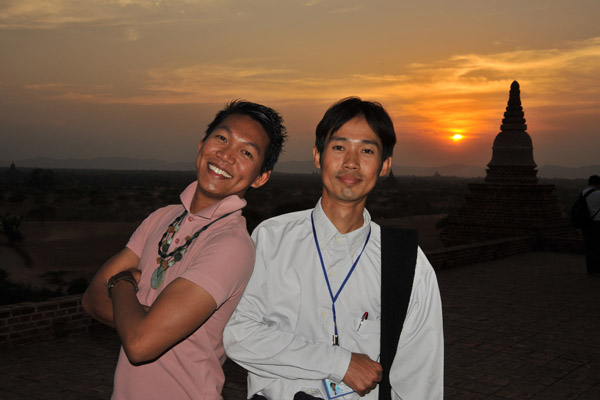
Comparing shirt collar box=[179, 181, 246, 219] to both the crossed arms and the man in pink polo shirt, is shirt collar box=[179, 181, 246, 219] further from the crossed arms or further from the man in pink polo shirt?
the crossed arms

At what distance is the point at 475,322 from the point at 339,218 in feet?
22.8

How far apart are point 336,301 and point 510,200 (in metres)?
19.9

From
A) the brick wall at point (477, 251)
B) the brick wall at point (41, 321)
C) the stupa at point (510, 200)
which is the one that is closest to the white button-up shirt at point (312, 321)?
the brick wall at point (41, 321)

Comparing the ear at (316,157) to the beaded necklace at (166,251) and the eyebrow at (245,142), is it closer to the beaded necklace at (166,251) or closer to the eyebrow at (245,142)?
the eyebrow at (245,142)

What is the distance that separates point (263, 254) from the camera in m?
2.16

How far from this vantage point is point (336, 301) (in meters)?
2.14

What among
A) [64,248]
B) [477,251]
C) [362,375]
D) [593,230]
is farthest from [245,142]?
[64,248]

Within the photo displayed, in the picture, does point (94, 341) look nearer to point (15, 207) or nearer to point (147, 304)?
point (147, 304)

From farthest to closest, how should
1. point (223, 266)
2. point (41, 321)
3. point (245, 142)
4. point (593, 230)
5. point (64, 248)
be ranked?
point (64, 248)
point (593, 230)
point (41, 321)
point (245, 142)
point (223, 266)

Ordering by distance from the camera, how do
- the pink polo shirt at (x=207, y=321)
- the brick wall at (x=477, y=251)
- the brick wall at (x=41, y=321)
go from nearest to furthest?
the pink polo shirt at (x=207, y=321)
the brick wall at (x=41, y=321)
the brick wall at (x=477, y=251)

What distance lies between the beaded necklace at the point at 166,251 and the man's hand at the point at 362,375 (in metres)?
0.69

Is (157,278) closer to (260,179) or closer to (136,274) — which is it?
(136,274)

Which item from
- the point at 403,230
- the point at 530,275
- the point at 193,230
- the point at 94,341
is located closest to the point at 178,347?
the point at 193,230

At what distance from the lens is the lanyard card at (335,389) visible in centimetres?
204
